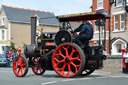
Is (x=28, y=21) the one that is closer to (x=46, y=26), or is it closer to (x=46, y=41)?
(x=46, y=26)

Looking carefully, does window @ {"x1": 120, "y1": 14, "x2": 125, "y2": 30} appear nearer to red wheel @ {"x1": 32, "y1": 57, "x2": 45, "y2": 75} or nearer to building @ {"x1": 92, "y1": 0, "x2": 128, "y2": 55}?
building @ {"x1": 92, "y1": 0, "x2": 128, "y2": 55}

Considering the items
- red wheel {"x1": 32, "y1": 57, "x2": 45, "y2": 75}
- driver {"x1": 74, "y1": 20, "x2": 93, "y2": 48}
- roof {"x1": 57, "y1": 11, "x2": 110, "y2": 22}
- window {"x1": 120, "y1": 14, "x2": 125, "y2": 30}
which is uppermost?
window {"x1": 120, "y1": 14, "x2": 125, "y2": 30}

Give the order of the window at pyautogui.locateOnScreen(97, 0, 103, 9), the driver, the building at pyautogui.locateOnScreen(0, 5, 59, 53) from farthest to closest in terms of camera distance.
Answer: the building at pyautogui.locateOnScreen(0, 5, 59, 53)
the window at pyautogui.locateOnScreen(97, 0, 103, 9)
the driver

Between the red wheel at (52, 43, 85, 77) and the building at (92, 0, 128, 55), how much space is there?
21.6m

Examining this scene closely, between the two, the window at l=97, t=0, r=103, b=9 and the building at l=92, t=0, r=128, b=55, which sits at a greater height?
the window at l=97, t=0, r=103, b=9

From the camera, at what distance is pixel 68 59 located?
10625 millimetres

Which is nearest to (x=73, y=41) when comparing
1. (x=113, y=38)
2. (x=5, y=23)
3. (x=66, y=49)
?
(x=66, y=49)

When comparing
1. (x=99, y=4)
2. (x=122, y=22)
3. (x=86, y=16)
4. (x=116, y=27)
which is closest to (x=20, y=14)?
(x=99, y=4)

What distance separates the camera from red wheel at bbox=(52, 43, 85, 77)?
1024cm

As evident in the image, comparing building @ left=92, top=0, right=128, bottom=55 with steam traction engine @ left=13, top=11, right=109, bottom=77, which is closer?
steam traction engine @ left=13, top=11, right=109, bottom=77

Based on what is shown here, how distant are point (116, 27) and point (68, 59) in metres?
23.2

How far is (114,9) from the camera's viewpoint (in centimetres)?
3328

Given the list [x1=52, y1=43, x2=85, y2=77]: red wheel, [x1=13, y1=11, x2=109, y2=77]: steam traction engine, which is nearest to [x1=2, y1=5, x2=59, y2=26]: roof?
[x1=13, y1=11, x2=109, y2=77]: steam traction engine

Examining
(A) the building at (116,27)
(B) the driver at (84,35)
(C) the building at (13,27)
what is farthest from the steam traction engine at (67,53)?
(C) the building at (13,27)
